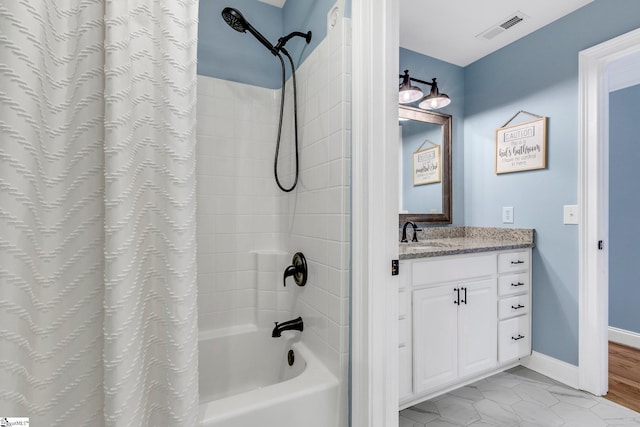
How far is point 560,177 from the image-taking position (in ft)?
6.46

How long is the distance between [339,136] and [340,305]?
64cm

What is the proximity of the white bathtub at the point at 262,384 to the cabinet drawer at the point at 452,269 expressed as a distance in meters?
0.75

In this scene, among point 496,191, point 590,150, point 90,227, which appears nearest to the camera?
point 90,227

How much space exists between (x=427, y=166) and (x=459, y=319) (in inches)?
48.0

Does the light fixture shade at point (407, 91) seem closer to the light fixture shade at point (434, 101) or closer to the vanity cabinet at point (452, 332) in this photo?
the light fixture shade at point (434, 101)

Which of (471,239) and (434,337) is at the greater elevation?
(471,239)

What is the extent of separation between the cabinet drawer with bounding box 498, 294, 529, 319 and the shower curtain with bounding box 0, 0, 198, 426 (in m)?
1.95

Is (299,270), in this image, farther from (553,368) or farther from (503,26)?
(503,26)

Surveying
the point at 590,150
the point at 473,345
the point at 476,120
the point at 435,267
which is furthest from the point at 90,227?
the point at 476,120

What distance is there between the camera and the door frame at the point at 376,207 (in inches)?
38.4

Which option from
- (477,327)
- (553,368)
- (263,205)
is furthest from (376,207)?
(553,368)

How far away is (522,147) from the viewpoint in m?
2.19

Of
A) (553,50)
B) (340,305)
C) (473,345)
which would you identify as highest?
(553,50)

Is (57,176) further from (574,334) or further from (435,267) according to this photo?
(574,334)
